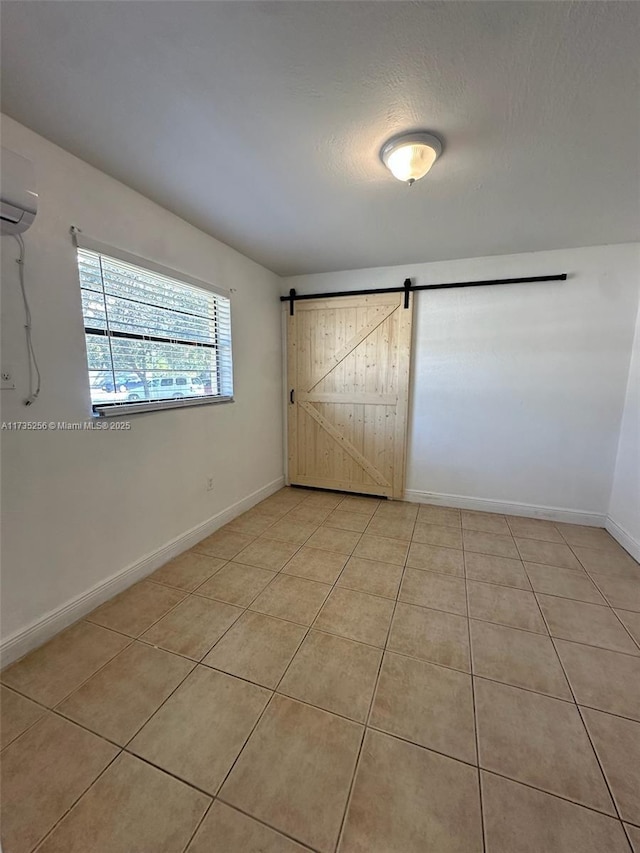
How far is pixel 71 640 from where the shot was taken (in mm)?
1707

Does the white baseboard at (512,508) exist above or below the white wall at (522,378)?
below

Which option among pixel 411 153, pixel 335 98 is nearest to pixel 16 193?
pixel 335 98

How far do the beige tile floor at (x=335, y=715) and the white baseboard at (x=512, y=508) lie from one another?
0.73 metres

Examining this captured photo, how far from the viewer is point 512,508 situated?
3230mm

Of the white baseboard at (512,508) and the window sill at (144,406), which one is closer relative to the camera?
the window sill at (144,406)

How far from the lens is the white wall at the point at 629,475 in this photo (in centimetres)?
258

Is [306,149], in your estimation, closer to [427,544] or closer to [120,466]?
[120,466]

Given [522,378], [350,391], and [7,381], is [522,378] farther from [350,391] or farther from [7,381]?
[7,381]

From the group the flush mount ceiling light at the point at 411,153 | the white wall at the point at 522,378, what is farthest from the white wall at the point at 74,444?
the white wall at the point at 522,378

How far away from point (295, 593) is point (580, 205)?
3019 millimetres

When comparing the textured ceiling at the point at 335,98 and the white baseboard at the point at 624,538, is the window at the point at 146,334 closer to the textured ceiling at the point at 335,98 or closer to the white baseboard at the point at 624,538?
the textured ceiling at the point at 335,98

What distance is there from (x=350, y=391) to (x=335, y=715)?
109 inches

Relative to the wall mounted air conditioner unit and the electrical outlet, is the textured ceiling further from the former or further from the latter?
the electrical outlet

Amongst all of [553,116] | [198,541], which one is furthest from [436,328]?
[198,541]
